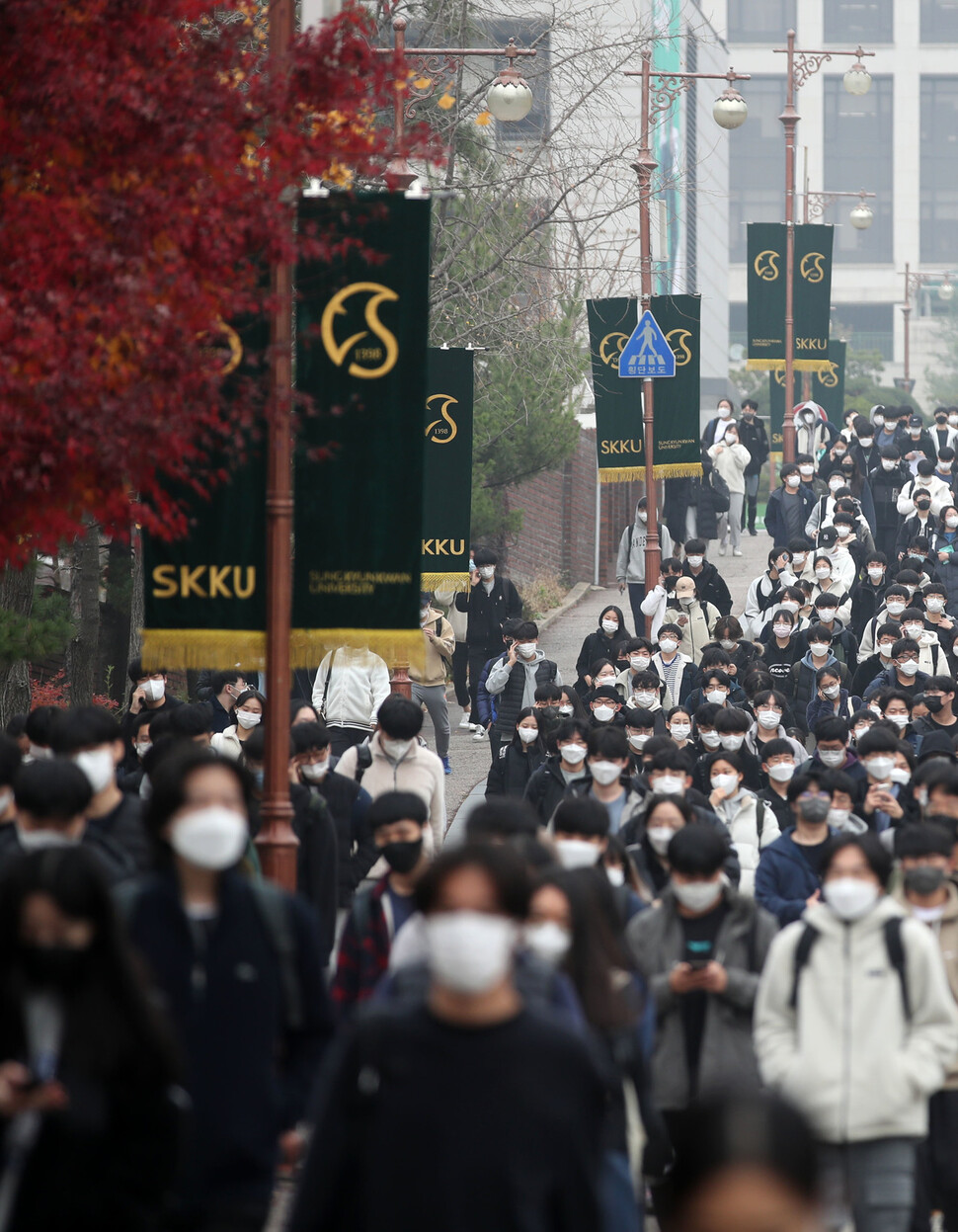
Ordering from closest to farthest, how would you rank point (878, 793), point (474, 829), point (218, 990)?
1. point (218, 990)
2. point (474, 829)
3. point (878, 793)

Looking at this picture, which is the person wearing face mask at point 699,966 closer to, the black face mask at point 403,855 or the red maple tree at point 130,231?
the black face mask at point 403,855

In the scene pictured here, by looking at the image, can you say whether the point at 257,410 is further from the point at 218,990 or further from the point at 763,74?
the point at 763,74

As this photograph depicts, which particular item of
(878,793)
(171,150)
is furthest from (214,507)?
(878,793)

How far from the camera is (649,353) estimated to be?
1897 cm

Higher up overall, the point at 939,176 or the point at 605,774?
the point at 939,176

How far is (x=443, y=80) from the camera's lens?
70.6 ft

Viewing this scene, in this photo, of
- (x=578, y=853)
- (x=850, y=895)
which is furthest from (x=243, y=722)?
(x=850, y=895)

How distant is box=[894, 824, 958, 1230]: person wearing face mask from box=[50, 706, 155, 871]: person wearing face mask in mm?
2551

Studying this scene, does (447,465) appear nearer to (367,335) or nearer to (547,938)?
(367,335)

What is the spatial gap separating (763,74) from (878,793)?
88.9 m

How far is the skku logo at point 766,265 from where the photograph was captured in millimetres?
29344

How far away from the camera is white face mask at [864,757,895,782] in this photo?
10.8m

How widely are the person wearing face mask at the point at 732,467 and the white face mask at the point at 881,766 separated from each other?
20236mm

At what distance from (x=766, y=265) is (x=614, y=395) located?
1001 centimetres
